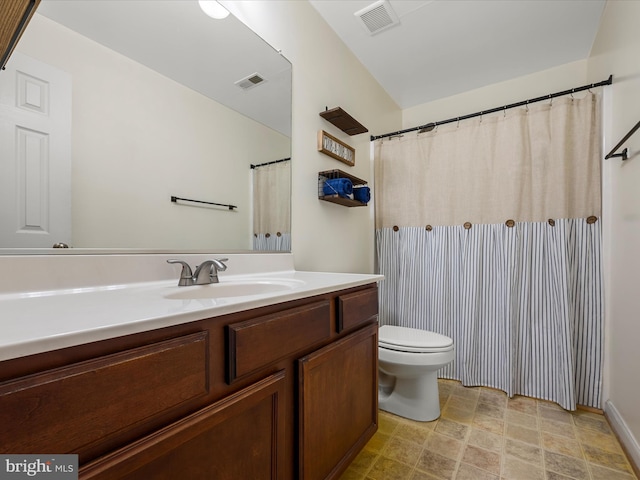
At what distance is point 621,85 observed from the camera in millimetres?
A: 1523

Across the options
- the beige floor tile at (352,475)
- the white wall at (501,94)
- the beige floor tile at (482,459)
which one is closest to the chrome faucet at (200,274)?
the beige floor tile at (352,475)

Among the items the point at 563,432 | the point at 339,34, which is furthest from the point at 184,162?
the point at 563,432

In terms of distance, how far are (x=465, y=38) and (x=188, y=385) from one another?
2451 millimetres

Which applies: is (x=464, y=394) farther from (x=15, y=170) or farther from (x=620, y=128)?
(x=15, y=170)

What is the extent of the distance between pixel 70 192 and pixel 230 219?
0.57 m

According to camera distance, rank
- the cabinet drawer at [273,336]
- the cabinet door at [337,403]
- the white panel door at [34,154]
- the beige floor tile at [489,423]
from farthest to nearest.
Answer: the beige floor tile at [489,423], the cabinet door at [337,403], the white panel door at [34,154], the cabinet drawer at [273,336]

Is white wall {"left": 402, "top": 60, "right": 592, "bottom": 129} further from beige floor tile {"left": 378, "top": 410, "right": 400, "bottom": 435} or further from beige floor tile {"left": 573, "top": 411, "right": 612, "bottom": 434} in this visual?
beige floor tile {"left": 378, "top": 410, "right": 400, "bottom": 435}

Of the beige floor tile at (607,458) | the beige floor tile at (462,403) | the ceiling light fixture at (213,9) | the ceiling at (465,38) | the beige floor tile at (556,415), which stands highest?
the ceiling at (465,38)

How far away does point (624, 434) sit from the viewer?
1.39 m

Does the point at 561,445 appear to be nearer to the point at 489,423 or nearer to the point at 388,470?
Result: the point at 489,423

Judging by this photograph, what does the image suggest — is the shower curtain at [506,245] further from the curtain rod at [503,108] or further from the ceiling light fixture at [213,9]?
the ceiling light fixture at [213,9]

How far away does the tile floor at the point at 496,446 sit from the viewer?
126 centimetres

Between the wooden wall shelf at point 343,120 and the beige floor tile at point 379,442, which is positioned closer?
the beige floor tile at point 379,442

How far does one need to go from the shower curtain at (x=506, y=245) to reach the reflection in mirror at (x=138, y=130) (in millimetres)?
1197
